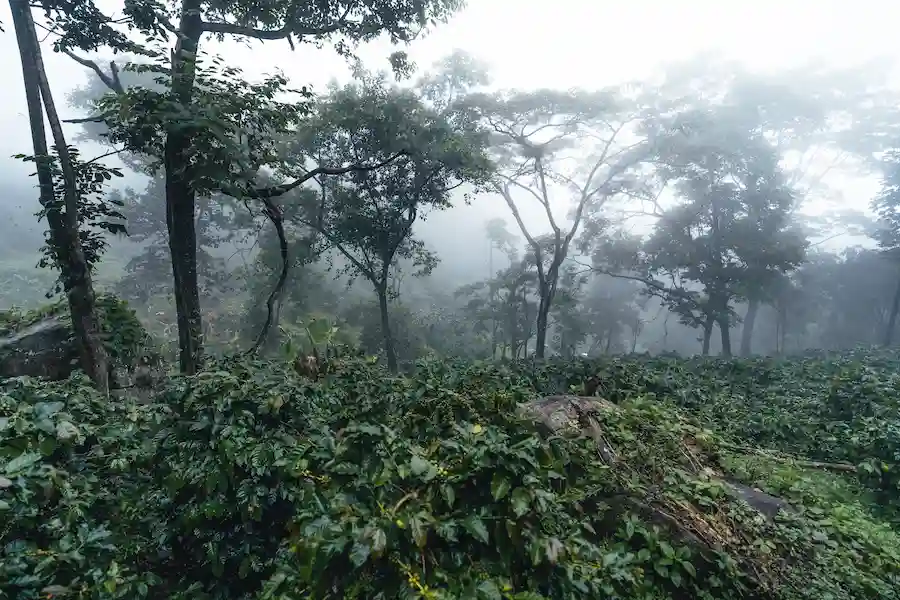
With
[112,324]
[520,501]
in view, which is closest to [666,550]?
[520,501]

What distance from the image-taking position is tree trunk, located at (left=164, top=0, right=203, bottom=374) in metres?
5.59

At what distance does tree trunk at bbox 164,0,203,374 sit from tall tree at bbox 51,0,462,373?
1 centimetres

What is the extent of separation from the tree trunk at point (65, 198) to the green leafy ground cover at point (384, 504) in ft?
5.46

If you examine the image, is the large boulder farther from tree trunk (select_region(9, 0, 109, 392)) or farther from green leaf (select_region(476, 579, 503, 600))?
green leaf (select_region(476, 579, 503, 600))

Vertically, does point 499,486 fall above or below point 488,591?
→ above

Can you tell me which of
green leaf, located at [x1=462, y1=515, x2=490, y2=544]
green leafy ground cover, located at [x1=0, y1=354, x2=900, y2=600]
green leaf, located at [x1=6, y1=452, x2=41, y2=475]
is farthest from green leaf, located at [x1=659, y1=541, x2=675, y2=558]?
green leaf, located at [x1=6, y1=452, x2=41, y2=475]

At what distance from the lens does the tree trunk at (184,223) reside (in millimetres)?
5586

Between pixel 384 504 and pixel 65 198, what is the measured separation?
543 centimetres

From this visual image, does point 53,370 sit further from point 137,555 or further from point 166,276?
point 166,276

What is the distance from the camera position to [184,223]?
6410mm

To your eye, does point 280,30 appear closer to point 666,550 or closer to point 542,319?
point 666,550

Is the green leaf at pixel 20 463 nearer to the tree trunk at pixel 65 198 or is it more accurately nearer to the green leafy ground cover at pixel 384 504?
the green leafy ground cover at pixel 384 504

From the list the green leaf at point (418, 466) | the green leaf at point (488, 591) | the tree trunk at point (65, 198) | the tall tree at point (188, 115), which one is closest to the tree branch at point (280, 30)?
the tall tree at point (188, 115)

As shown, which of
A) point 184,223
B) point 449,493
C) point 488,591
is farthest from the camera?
point 184,223
